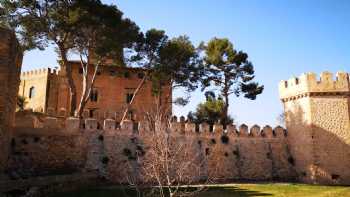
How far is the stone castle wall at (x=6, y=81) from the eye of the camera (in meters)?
14.6

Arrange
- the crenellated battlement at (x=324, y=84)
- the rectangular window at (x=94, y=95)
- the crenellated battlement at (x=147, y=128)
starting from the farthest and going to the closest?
1. the rectangular window at (x=94, y=95)
2. the crenellated battlement at (x=324, y=84)
3. the crenellated battlement at (x=147, y=128)

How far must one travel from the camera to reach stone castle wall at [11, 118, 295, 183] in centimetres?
1956

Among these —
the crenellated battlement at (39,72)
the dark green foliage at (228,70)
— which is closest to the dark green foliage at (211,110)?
the dark green foliage at (228,70)

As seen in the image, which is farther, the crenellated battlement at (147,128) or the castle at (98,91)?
the castle at (98,91)

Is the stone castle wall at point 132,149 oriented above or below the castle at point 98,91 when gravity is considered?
below

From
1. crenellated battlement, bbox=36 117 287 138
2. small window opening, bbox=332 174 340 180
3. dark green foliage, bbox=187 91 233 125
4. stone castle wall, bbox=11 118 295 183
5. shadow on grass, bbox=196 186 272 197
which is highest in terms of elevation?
dark green foliage, bbox=187 91 233 125

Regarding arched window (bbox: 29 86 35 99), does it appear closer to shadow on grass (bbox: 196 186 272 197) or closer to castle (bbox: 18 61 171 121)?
castle (bbox: 18 61 171 121)

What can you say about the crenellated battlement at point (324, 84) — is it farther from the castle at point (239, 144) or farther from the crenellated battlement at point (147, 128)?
the crenellated battlement at point (147, 128)

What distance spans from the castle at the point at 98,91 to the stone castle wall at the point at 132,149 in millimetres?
12636

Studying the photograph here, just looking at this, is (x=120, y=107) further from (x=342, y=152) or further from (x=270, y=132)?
(x=342, y=152)

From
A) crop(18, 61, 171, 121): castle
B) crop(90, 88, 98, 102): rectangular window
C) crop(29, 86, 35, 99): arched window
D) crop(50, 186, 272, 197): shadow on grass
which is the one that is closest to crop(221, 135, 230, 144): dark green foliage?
crop(50, 186, 272, 197): shadow on grass

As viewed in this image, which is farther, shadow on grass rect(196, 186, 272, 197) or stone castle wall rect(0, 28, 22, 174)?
shadow on grass rect(196, 186, 272, 197)

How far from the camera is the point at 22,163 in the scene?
18.1 m

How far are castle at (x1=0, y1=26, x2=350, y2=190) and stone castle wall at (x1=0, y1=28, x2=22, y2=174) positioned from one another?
2195 millimetres
